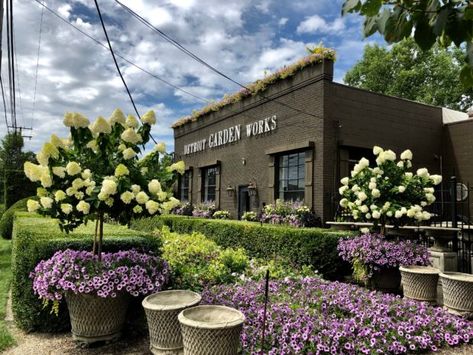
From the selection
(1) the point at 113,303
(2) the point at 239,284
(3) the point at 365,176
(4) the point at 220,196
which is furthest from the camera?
(4) the point at 220,196

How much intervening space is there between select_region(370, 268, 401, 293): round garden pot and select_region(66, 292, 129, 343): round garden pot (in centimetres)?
431

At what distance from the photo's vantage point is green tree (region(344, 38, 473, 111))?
2634 centimetres

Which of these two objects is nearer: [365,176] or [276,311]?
[276,311]

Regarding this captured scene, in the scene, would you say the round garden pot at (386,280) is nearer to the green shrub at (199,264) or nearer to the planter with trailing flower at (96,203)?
the green shrub at (199,264)

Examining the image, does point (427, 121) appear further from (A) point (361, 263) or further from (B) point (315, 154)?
(A) point (361, 263)

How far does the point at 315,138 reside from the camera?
36.8 feet

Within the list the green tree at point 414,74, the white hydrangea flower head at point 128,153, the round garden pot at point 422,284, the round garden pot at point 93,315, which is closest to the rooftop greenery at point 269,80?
the round garden pot at point 422,284

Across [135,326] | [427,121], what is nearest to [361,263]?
[135,326]

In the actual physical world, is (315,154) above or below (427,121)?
below

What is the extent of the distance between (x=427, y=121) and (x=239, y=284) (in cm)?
1094

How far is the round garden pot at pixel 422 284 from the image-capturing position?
545 centimetres

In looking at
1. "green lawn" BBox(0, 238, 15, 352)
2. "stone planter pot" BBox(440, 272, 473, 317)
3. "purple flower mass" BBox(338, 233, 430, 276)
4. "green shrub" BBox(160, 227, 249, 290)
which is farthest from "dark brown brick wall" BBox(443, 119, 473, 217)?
"green lawn" BBox(0, 238, 15, 352)

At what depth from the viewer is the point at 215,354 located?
9.91ft

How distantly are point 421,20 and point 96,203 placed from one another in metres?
A: 3.40
